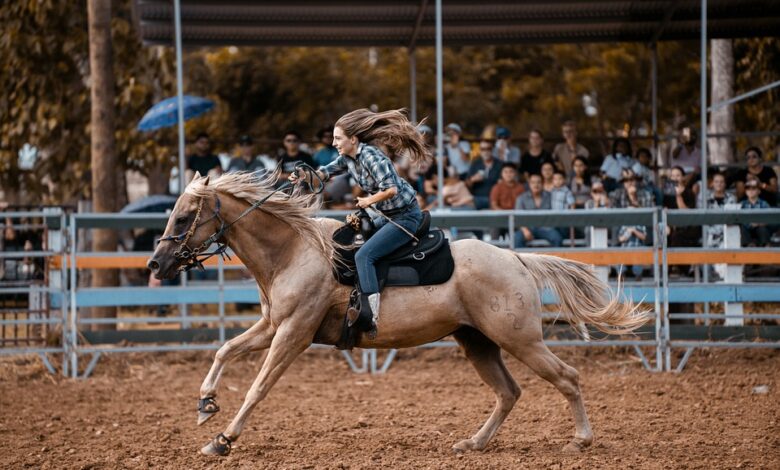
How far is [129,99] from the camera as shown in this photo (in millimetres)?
16328

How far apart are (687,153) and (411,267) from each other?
7741 millimetres

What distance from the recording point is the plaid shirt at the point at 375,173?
6.96 m

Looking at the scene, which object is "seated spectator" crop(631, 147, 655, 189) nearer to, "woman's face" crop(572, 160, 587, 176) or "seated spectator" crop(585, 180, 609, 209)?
"woman's face" crop(572, 160, 587, 176)

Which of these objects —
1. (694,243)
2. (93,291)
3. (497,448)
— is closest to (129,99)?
(93,291)

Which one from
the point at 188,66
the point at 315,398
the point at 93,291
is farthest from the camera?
the point at 188,66

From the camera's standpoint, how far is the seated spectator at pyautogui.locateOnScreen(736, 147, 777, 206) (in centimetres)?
1220

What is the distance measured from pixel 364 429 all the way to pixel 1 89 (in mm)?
11596

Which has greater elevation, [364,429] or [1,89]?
[1,89]

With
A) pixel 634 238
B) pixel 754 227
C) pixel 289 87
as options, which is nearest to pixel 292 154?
pixel 634 238

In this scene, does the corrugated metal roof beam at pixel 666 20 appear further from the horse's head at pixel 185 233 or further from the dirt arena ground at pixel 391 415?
the horse's head at pixel 185 233

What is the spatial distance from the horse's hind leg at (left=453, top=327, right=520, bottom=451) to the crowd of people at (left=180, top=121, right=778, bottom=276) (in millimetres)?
4141

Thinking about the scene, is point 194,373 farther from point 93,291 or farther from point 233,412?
point 233,412

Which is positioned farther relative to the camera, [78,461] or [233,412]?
[233,412]

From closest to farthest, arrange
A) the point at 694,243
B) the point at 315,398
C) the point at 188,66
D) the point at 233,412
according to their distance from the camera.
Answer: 1. the point at 233,412
2. the point at 315,398
3. the point at 694,243
4. the point at 188,66
